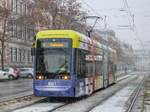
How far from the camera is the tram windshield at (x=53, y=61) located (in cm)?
1445

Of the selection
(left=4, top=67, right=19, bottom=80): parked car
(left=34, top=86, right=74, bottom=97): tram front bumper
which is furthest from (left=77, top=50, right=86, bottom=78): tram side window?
(left=4, top=67, right=19, bottom=80): parked car

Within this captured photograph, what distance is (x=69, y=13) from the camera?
38.6 m

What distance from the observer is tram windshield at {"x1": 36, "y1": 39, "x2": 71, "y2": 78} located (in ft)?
47.4

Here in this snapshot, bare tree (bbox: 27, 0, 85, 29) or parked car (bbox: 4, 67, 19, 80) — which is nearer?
parked car (bbox: 4, 67, 19, 80)

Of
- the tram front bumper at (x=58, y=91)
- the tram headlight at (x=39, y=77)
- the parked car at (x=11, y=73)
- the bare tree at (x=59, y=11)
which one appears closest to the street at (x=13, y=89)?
the tram headlight at (x=39, y=77)

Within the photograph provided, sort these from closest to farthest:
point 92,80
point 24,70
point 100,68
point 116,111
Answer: point 116,111 < point 92,80 < point 100,68 < point 24,70

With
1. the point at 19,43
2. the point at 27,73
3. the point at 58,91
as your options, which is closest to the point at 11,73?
the point at 27,73

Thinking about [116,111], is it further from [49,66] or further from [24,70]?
[24,70]

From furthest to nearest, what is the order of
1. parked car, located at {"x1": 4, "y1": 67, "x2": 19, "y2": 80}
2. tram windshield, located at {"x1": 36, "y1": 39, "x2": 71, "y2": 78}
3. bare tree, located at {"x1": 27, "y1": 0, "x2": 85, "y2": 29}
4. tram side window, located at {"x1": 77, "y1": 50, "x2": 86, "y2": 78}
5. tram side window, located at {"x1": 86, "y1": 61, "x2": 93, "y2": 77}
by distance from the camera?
bare tree, located at {"x1": 27, "y1": 0, "x2": 85, "y2": 29} < parked car, located at {"x1": 4, "y1": 67, "x2": 19, "y2": 80} < tram side window, located at {"x1": 86, "y1": 61, "x2": 93, "y2": 77} < tram side window, located at {"x1": 77, "y1": 50, "x2": 86, "y2": 78} < tram windshield, located at {"x1": 36, "y1": 39, "x2": 71, "y2": 78}

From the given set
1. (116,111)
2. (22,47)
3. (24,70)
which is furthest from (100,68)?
(22,47)

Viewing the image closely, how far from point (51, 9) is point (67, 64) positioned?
987 inches

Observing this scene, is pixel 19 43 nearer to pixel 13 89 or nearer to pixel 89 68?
pixel 13 89

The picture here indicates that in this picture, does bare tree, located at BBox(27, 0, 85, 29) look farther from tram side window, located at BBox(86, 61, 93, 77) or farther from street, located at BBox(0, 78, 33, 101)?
tram side window, located at BBox(86, 61, 93, 77)

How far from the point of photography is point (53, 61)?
14516mm
